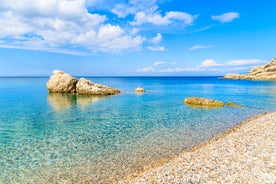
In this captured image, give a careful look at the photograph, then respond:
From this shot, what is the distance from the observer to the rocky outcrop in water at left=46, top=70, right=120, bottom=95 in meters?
52.2

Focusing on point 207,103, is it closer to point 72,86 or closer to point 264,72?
point 72,86

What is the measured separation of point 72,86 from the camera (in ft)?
179

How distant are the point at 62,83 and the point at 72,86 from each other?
2.78 m

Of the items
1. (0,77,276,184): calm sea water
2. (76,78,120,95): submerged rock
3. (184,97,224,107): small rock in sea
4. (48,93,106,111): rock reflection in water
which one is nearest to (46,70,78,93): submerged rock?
(76,78,120,95): submerged rock

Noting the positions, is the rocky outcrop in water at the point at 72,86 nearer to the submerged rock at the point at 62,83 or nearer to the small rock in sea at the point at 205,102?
the submerged rock at the point at 62,83

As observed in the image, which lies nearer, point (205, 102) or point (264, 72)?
point (205, 102)

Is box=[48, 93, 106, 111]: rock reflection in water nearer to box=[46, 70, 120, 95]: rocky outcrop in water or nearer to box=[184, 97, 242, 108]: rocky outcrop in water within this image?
box=[46, 70, 120, 95]: rocky outcrop in water

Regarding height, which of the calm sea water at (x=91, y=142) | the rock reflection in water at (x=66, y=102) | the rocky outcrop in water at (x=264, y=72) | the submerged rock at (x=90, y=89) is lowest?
the calm sea water at (x=91, y=142)

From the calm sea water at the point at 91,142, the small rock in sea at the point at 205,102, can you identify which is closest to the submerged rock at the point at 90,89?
the small rock in sea at the point at 205,102

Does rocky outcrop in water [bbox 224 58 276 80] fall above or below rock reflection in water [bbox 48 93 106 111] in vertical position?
above

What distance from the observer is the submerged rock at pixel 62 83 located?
54.2 metres

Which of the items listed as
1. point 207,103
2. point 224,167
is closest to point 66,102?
point 207,103

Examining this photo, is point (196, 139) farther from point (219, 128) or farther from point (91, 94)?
point (91, 94)

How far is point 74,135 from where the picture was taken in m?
17.8
